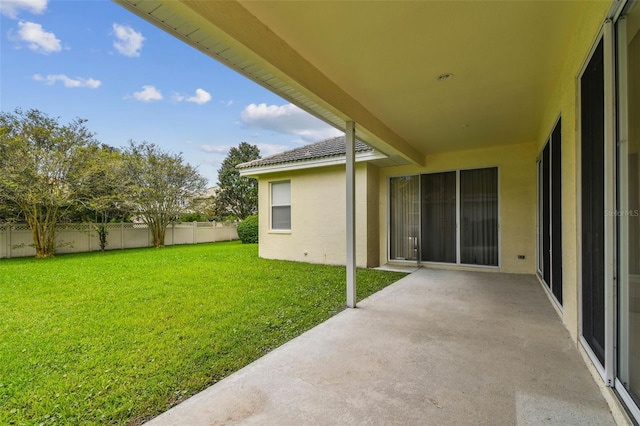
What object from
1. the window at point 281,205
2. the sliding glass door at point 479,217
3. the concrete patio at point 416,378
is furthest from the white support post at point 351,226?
the window at point 281,205

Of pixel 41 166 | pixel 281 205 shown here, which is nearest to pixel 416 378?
pixel 281 205

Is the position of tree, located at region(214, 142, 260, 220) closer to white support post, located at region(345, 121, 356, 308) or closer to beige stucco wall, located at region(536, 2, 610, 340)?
white support post, located at region(345, 121, 356, 308)

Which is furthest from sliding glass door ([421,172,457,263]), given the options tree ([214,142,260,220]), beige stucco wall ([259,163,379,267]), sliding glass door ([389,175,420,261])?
tree ([214,142,260,220])

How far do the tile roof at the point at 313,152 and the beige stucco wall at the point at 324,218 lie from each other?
44 centimetres

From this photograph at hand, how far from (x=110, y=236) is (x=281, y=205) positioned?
8.14 metres

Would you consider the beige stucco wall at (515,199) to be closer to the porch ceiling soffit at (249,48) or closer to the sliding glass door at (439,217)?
the sliding glass door at (439,217)

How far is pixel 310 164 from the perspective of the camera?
7680mm

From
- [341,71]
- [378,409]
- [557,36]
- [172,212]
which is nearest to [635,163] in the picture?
[557,36]

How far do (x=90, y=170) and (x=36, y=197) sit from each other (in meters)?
1.70

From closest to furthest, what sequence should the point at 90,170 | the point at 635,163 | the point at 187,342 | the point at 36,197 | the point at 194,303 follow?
the point at 635,163 < the point at 187,342 < the point at 194,303 < the point at 36,197 < the point at 90,170

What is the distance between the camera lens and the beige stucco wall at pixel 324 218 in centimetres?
738

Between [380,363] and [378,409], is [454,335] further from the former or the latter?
[378,409]

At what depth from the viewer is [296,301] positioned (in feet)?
14.4

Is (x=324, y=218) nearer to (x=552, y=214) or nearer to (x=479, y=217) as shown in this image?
(x=479, y=217)
